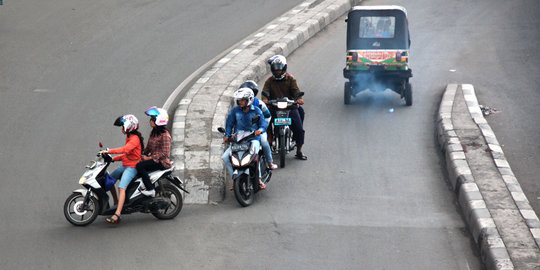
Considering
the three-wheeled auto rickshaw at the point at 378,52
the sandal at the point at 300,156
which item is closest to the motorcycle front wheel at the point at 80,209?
the sandal at the point at 300,156

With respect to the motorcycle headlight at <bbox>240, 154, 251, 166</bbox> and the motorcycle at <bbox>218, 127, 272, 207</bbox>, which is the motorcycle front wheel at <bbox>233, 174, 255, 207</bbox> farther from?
the motorcycle headlight at <bbox>240, 154, 251, 166</bbox>

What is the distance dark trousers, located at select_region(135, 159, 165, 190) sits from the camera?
9.23 meters

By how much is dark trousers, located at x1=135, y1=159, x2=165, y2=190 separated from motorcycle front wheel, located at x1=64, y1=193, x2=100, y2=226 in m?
0.67

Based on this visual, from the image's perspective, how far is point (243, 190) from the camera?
390 inches

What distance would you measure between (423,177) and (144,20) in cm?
1161

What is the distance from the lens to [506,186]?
9.83 m

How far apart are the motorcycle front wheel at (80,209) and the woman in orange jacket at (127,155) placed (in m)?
0.24

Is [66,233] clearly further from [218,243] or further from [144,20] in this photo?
[144,20]

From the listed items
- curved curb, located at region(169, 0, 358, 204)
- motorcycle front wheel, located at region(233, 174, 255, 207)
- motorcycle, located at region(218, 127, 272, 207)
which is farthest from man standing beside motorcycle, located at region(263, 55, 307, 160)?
motorcycle front wheel, located at region(233, 174, 255, 207)

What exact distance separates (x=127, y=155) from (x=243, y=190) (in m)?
1.72

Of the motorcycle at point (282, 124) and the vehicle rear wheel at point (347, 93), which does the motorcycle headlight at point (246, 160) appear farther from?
the vehicle rear wheel at point (347, 93)

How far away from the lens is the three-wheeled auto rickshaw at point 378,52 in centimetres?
1418

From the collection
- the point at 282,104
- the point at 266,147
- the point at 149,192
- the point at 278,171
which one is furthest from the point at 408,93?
the point at 149,192

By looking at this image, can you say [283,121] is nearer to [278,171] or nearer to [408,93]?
[278,171]
